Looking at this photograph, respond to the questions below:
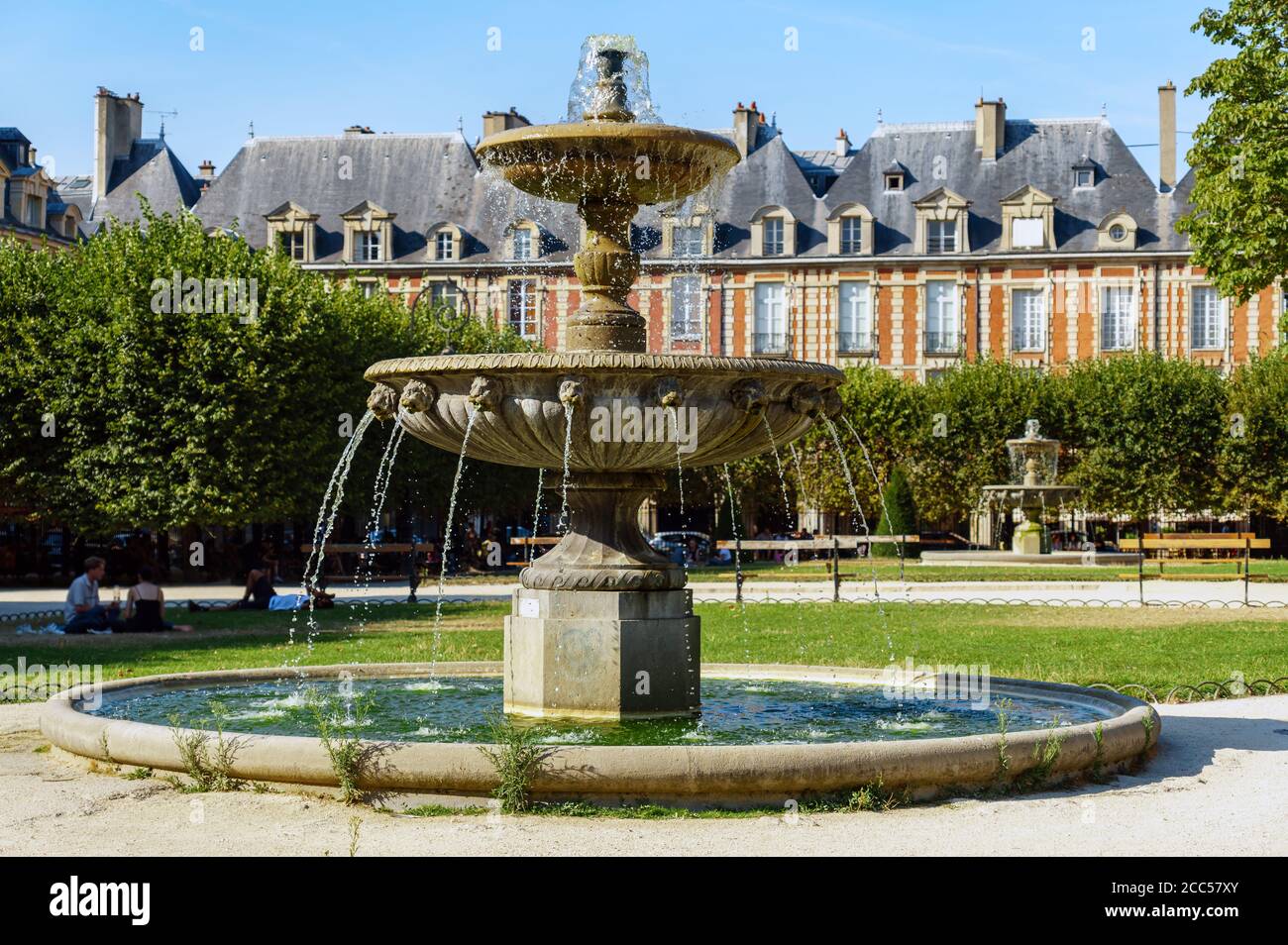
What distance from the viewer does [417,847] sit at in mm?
6984

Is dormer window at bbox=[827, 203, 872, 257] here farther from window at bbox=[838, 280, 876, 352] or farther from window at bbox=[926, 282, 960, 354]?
window at bbox=[926, 282, 960, 354]

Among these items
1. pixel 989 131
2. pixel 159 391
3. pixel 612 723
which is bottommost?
pixel 612 723

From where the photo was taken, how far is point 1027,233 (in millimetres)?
54094

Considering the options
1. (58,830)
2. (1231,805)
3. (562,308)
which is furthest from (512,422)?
(562,308)

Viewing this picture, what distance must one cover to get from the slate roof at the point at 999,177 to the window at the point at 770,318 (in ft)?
11.4

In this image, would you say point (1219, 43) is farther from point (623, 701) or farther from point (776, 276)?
point (776, 276)

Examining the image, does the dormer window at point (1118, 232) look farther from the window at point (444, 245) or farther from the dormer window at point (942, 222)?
the window at point (444, 245)

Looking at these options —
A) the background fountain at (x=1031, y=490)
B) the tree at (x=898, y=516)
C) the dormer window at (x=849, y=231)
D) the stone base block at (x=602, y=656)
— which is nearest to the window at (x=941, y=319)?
the dormer window at (x=849, y=231)

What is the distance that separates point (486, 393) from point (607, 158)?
1.80 metres

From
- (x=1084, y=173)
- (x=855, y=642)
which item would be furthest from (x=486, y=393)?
(x=1084, y=173)

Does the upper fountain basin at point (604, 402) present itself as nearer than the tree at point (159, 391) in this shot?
Yes

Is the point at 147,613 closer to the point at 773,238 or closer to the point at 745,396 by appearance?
the point at 745,396

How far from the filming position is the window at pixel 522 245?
5545 centimetres

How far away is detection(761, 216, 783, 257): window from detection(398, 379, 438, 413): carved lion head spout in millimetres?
46297
